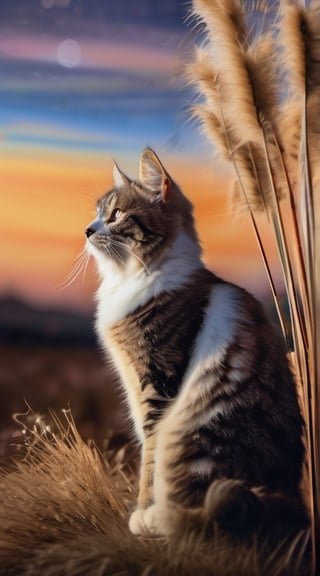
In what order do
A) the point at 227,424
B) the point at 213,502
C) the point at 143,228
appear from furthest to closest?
the point at 143,228
the point at 227,424
the point at 213,502

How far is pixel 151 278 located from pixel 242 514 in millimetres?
551

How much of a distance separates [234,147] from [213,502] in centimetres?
75

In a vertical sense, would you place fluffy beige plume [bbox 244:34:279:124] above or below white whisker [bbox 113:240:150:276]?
above

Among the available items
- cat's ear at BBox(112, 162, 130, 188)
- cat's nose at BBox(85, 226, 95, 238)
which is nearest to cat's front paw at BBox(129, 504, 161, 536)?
cat's nose at BBox(85, 226, 95, 238)

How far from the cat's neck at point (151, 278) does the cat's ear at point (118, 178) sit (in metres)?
0.19

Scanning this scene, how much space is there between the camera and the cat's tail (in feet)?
5.37

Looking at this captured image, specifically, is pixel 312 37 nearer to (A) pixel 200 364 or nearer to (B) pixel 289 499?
(A) pixel 200 364

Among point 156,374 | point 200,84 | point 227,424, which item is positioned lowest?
point 227,424

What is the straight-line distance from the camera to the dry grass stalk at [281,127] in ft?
5.66

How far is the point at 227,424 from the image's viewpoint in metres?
1.75

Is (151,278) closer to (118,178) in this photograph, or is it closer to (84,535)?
(118,178)

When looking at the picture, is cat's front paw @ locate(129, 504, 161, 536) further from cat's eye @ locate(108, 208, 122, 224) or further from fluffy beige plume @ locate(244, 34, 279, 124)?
fluffy beige plume @ locate(244, 34, 279, 124)

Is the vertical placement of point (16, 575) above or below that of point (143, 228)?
below

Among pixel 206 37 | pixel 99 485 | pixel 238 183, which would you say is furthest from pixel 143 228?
pixel 99 485
